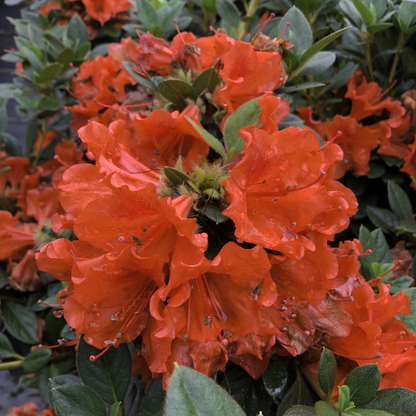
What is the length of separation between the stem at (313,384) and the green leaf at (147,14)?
1079mm

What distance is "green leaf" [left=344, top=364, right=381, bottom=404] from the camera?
1.97 feet

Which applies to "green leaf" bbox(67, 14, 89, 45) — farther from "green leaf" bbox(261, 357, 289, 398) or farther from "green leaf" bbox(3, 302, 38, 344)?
"green leaf" bbox(261, 357, 289, 398)

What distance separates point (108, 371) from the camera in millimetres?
702

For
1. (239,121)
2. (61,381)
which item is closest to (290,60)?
(239,121)

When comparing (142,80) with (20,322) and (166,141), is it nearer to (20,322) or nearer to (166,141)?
(166,141)

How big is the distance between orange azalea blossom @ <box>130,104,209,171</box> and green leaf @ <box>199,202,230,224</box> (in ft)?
0.38

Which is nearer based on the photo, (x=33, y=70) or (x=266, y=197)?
(x=266, y=197)

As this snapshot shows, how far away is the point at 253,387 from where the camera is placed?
769 millimetres

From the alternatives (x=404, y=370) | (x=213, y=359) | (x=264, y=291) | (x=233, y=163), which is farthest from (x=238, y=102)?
(x=404, y=370)

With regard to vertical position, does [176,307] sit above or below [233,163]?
below

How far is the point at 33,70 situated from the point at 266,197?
1.13 meters

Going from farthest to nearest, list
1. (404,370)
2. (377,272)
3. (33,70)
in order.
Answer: (33,70), (377,272), (404,370)

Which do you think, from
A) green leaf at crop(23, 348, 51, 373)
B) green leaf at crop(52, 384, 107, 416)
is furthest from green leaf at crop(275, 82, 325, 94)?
green leaf at crop(23, 348, 51, 373)

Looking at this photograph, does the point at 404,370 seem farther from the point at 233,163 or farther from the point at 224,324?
the point at 233,163
